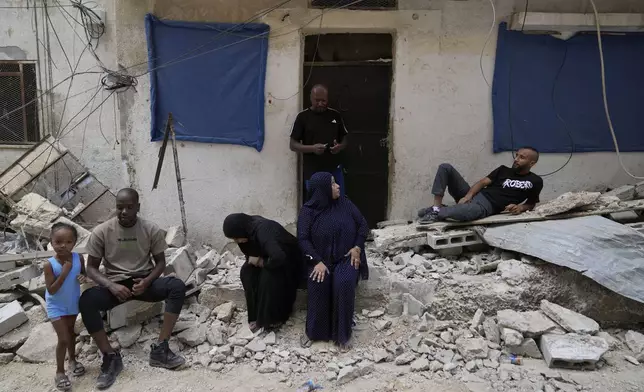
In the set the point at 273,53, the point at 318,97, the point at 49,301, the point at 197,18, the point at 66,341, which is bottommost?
the point at 66,341

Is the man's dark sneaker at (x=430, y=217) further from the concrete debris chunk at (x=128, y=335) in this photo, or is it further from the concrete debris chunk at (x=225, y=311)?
the concrete debris chunk at (x=128, y=335)

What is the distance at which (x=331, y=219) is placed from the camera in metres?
4.63

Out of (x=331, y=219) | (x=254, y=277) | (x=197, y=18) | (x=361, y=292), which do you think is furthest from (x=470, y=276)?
(x=197, y=18)

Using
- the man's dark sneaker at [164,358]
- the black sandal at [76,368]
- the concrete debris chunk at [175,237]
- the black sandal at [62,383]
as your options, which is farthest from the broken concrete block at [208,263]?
the black sandal at [62,383]

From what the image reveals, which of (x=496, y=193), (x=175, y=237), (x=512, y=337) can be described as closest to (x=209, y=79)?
(x=175, y=237)

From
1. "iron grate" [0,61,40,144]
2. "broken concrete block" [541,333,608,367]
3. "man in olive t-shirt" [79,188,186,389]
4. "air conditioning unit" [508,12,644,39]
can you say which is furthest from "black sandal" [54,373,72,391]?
"air conditioning unit" [508,12,644,39]

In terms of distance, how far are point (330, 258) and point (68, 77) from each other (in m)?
4.96

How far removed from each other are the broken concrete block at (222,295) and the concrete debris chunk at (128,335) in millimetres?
661

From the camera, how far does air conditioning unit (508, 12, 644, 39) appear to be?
5879mm

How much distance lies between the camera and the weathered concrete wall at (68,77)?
7.38m

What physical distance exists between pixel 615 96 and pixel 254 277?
15.5 ft

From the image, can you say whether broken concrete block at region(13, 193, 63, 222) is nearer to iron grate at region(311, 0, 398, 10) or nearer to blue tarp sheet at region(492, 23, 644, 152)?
iron grate at region(311, 0, 398, 10)

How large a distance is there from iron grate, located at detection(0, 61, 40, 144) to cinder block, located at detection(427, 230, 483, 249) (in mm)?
5794

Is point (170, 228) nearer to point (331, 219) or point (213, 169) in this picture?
point (213, 169)
